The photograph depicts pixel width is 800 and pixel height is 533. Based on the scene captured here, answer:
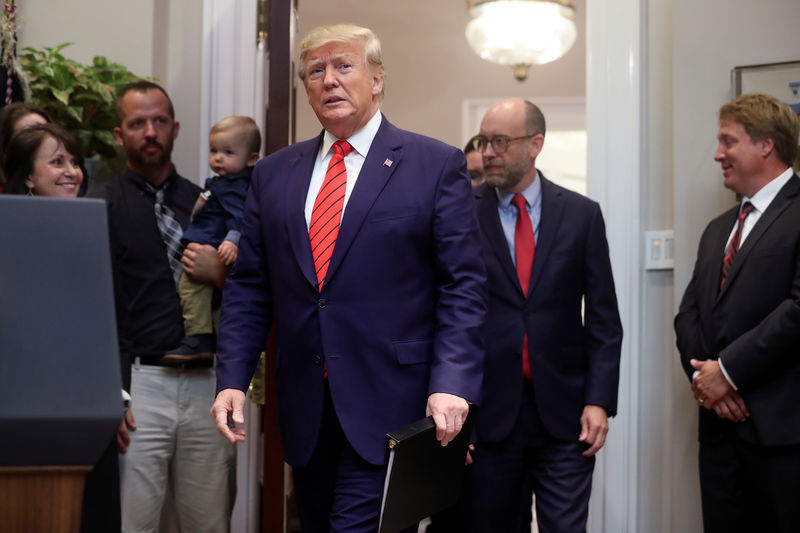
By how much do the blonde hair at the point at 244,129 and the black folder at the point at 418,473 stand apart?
1372mm

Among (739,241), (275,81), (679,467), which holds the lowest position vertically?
(679,467)

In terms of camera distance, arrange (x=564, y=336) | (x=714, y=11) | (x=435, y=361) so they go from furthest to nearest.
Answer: (x=714, y=11)
(x=564, y=336)
(x=435, y=361)

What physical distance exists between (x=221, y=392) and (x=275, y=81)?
1.21m

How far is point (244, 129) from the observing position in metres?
2.88

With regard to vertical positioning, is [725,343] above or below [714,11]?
below

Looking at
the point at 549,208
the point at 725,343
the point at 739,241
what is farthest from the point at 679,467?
the point at 549,208

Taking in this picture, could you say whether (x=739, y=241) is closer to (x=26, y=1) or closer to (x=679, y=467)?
(x=679, y=467)

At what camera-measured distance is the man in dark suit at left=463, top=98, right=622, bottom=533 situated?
2.51 metres

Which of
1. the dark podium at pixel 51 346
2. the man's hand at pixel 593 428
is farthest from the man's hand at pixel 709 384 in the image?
the dark podium at pixel 51 346

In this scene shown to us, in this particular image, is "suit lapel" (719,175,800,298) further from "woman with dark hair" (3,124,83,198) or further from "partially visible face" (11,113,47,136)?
"partially visible face" (11,113,47,136)

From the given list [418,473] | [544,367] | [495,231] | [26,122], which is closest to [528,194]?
[495,231]

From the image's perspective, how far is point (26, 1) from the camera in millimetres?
3221

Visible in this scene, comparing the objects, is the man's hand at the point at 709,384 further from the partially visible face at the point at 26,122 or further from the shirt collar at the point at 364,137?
the partially visible face at the point at 26,122

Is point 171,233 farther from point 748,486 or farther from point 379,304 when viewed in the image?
point 748,486
